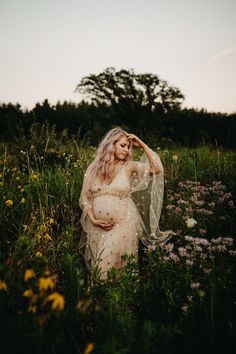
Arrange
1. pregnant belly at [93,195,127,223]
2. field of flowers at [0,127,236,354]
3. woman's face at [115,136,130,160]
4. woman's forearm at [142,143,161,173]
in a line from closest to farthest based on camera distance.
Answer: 1. field of flowers at [0,127,236,354]
2. pregnant belly at [93,195,127,223]
3. woman's forearm at [142,143,161,173]
4. woman's face at [115,136,130,160]

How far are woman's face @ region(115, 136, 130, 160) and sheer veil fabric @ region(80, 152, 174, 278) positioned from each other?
0.12 m

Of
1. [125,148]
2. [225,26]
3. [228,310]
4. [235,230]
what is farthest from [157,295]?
[225,26]

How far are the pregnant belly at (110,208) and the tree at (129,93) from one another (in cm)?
2487

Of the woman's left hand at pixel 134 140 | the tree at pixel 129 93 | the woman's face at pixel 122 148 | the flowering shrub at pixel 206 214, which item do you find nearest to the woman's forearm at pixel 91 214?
the woman's face at pixel 122 148

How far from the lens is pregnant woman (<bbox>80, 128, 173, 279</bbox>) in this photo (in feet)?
10.1

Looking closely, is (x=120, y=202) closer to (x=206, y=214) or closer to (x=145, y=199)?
(x=145, y=199)

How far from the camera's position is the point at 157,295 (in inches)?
80.9

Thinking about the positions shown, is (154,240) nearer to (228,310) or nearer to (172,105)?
(228,310)

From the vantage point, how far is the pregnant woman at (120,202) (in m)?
3.09

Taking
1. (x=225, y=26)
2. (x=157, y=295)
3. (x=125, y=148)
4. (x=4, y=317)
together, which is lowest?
(x=157, y=295)

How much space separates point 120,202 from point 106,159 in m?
0.65

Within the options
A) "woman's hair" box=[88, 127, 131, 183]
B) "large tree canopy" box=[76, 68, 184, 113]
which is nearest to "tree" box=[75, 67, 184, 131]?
"large tree canopy" box=[76, 68, 184, 113]

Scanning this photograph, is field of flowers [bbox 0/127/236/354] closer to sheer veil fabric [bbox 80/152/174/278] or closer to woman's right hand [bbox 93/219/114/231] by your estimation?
sheer veil fabric [bbox 80/152/174/278]

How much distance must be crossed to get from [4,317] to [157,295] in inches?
42.4
